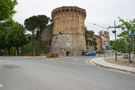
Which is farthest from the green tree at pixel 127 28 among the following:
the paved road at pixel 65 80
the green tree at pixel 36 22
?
the green tree at pixel 36 22

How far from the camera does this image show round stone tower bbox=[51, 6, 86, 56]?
122ft

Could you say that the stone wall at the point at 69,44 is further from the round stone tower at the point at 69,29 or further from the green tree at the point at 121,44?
the green tree at the point at 121,44

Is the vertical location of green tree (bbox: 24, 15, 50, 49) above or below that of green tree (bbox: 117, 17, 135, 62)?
above

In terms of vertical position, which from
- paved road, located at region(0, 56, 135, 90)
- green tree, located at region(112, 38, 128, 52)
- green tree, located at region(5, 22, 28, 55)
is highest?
green tree, located at region(5, 22, 28, 55)

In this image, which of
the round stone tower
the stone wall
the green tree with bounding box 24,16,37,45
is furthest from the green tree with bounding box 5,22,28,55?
the round stone tower

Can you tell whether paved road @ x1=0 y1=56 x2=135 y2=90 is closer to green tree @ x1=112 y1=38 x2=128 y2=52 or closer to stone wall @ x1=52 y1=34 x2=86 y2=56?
green tree @ x1=112 y1=38 x2=128 y2=52

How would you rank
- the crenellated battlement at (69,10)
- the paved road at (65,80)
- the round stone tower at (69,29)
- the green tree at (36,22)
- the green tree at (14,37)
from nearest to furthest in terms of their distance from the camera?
1. the paved road at (65,80)
2. the green tree at (14,37)
3. the crenellated battlement at (69,10)
4. the round stone tower at (69,29)
5. the green tree at (36,22)

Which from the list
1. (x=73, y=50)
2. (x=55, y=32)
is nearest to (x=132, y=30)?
(x=73, y=50)

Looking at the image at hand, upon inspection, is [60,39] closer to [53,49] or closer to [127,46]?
[53,49]

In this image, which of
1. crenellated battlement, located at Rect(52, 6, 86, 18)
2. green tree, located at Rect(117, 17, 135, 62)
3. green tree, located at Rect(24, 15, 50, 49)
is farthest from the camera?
green tree, located at Rect(24, 15, 50, 49)

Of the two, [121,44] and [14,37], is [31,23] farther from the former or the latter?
[121,44]

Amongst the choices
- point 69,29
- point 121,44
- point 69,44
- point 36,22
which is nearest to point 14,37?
point 36,22

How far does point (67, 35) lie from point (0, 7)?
27440mm

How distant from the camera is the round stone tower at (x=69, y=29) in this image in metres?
37.1
